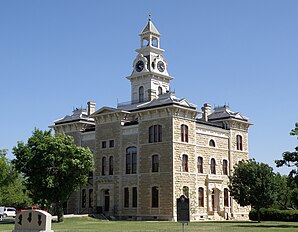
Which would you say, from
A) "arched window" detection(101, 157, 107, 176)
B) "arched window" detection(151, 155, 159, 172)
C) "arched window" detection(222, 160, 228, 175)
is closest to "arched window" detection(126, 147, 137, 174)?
"arched window" detection(151, 155, 159, 172)

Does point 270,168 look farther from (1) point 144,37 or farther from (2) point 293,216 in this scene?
(1) point 144,37

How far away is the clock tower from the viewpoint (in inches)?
2530

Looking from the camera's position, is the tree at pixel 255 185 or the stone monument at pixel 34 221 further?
the tree at pixel 255 185

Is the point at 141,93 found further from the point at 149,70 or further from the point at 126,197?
the point at 126,197

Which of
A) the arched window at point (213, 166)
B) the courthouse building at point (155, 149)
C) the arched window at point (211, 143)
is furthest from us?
the arched window at point (211, 143)

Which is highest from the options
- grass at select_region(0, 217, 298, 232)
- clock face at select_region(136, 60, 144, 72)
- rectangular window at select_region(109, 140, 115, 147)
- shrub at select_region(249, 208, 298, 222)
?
clock face at select_region(136, 60, 144, 72)

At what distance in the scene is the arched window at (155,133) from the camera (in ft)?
184

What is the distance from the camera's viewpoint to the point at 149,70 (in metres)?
64.4

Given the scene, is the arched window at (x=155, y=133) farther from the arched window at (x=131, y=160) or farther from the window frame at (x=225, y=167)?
the window frame at (x=225, y=167)

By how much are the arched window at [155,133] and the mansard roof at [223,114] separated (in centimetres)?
1181

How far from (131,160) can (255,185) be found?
52.8 feet

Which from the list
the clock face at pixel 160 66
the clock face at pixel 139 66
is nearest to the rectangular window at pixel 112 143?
the clock face at pixel 139 66

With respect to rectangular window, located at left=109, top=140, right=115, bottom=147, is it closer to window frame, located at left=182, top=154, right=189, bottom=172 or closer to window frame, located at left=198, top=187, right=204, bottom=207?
window frame, located at left=182, top=154, right=189, bottom=172

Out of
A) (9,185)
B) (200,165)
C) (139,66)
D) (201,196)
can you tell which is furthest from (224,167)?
(9,185)
